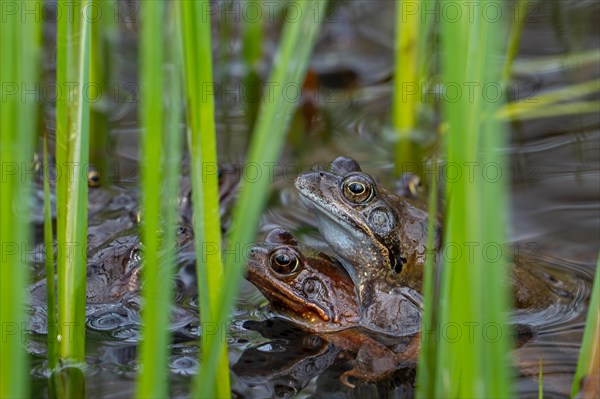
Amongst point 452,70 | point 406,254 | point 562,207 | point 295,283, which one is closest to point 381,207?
point 406,254

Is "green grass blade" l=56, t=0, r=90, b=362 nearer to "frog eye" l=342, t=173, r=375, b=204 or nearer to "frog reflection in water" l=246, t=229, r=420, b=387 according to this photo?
"frog reflection in water" l=246, t=229, r=420, b=387

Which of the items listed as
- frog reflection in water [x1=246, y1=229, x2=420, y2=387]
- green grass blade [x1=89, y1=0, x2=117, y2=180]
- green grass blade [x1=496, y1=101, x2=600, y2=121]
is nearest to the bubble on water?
frog reflection in water [x1=246, y1=229, x2=420, y2=387]

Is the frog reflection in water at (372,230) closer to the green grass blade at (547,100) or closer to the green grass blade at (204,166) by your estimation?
the green grass blade at (204,166)

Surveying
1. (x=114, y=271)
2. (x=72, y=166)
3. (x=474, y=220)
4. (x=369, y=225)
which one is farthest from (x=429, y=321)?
(x=114, y=271)

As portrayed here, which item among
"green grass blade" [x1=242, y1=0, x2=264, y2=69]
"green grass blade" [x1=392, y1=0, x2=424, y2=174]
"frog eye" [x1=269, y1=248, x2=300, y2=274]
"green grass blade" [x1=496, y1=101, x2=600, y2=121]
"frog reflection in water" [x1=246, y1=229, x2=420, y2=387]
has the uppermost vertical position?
"green grass blade" [x1=242, y1=0, x2=264, y2=69]

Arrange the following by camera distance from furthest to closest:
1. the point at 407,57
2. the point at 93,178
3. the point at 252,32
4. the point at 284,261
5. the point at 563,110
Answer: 1. the point at 252,32
2. the point at 563,110
3. the point at 407,57
4. the point at 93,178
5. the point at 284,261

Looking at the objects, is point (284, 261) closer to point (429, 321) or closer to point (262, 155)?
point (429, 321)

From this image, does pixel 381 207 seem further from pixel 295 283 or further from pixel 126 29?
pixel 126 29
